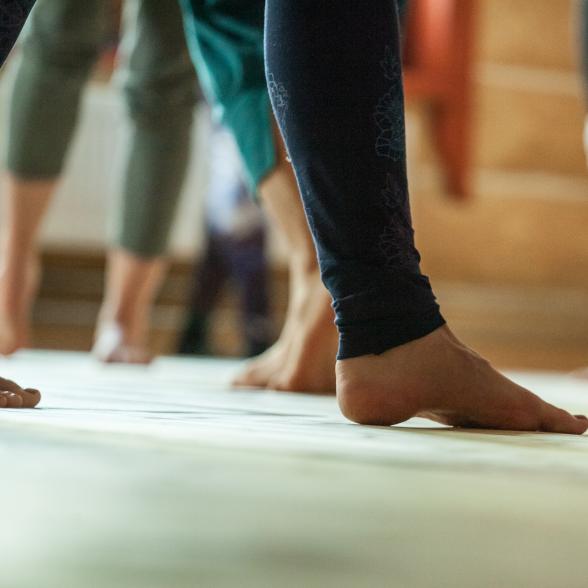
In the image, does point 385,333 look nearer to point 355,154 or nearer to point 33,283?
point 355,154

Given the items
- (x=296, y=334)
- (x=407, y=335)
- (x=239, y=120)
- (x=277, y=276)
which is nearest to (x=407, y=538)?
(x=407, y=335)

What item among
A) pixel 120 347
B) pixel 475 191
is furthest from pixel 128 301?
pixel 475 191

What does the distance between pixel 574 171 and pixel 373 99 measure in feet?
11.4

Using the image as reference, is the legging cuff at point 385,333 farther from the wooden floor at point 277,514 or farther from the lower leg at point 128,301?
the lower leg at point 128,301

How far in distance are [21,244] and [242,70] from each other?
24.3 inches

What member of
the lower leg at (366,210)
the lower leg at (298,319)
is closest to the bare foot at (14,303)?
the lower leg at (298,319)

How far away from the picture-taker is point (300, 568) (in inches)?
12.7

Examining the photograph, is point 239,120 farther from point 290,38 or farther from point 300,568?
point 300,568

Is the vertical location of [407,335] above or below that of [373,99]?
below

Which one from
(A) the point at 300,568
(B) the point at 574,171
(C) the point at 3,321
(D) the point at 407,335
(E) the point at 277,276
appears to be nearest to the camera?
(A) the point at 300,568

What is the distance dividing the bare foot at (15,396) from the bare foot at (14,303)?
2.79 feet

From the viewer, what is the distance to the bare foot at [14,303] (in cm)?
147

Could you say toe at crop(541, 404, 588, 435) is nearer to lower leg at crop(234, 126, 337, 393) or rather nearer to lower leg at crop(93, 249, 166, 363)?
lower leg at crop(234, 126, 337, 393)

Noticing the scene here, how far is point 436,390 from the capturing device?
617 millimetres
